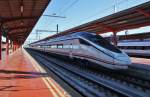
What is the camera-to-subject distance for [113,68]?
693 inches

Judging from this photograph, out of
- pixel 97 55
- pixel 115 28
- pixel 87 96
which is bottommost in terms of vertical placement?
pixel 87 96

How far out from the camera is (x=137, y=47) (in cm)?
3834

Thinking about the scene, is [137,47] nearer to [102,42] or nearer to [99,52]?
[102,42]

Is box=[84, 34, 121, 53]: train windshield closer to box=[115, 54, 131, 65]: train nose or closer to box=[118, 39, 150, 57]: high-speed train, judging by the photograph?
box=[115, 54, 131, 65]: train nose

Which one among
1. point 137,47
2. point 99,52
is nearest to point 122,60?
point 99,52

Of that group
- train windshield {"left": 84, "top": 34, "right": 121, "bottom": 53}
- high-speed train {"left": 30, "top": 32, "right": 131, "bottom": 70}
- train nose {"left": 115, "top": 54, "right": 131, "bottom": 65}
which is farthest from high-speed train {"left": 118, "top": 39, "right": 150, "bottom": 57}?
train nose {"left": 115, "top": 54, "right": 131, "bottom": 65}

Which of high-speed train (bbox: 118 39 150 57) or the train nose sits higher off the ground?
high-speed train (bbox: 118 39 150 57)

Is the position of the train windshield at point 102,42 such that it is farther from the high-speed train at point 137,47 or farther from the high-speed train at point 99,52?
the high-speed train at point 137,47

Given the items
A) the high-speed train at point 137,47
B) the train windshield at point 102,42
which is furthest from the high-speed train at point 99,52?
the high-speed train at point 137,47

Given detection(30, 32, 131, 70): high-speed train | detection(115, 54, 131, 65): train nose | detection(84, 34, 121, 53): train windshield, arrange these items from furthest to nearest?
detection(84, 34, 121, 53): train windshield, detection(30, 32, 131, 70): high-speed train, detection(115, 54, 131, 65): train nose

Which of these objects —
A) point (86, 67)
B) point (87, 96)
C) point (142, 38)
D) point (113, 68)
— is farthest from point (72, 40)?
point (142, 38)

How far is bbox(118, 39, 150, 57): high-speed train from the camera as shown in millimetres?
36094

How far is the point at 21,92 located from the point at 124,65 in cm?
752

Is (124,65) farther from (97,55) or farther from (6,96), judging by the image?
(6,96)
